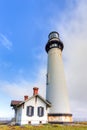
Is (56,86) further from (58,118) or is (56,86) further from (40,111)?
(58,118)

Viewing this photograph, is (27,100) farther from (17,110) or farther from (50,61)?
(50,61)

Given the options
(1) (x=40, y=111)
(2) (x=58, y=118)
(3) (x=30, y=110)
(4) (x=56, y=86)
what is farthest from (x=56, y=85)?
(3) (x=30, y=110)

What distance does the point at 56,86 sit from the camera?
27.6 meters

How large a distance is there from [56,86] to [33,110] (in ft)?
17.2

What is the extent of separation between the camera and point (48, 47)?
32.4 meters

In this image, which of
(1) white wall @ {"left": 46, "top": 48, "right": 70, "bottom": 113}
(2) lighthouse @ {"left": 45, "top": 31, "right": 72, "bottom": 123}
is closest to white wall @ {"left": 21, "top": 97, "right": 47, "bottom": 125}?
(2) lighthouse @ {"left": 45, "top": 31, "right": 72, "bottom": 123}

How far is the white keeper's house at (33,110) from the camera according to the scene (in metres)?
25.0

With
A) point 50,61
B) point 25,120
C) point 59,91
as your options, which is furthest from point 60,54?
point 25,120

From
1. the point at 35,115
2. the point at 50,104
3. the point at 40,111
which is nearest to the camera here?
the point at 35,115

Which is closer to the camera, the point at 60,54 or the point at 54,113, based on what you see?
the point at 54,113

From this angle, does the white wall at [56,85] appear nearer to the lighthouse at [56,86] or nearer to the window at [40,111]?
the lighthouse at [56,86]

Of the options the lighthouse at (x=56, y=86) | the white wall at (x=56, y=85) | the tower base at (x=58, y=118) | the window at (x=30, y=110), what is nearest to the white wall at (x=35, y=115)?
the window at (x=30, y=110)

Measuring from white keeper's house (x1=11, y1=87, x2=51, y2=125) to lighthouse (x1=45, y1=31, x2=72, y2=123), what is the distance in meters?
1.14

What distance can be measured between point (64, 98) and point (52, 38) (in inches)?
463
